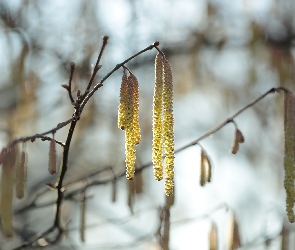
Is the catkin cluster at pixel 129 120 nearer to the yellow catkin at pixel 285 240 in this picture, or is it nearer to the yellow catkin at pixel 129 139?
the yellow catkin at pixel 129 139

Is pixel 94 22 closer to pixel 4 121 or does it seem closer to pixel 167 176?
pixel 4 121

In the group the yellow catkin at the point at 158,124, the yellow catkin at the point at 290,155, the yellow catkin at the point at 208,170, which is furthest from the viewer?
the yellow catkin at the point at 208,170

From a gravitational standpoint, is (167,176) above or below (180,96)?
below

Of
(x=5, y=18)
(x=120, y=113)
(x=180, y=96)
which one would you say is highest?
(x=180, y=96)

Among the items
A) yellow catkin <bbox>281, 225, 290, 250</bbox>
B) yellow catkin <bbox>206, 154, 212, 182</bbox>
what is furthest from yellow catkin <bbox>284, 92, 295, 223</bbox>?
yellow catkin <bbox>281, 225, 290, 250</bbox>

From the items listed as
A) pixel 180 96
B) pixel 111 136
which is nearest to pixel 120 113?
pixel 111 136

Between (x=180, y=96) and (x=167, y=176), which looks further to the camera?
(x=180, y=96)

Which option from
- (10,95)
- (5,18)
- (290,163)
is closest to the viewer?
(290,163)

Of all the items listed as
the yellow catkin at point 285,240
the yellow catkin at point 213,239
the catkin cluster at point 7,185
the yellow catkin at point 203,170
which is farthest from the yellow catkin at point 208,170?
the catkin cluster at point 7,185
